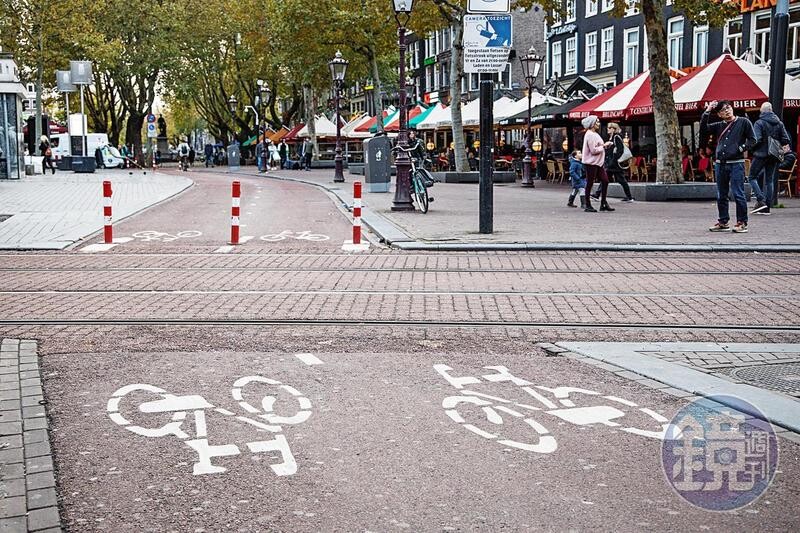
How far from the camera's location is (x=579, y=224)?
16109mm

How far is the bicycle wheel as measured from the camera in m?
18.7

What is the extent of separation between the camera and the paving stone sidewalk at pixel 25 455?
145 inches

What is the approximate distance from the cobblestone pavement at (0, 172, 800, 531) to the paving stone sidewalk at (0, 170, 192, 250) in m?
2.46

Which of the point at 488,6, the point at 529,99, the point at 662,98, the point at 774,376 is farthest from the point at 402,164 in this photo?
the point at 529,99

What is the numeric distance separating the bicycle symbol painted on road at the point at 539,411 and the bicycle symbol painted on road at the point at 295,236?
923 cm

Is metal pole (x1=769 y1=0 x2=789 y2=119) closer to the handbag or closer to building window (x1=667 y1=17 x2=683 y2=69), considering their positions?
the handbag

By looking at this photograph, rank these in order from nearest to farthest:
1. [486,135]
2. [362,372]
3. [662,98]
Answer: [362,372] → [486,135] → [662,98]

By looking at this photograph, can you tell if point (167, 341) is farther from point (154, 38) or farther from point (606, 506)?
point (154, 38)

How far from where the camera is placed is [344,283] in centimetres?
993

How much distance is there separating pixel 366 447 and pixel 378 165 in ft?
77.5

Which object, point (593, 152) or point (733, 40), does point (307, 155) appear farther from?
point (593, 152)

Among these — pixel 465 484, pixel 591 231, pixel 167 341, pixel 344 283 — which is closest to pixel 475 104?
pixel 591 231

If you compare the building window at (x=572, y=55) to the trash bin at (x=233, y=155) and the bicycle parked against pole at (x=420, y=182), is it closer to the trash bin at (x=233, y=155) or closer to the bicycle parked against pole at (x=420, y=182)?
the trash bin at (x=233, y=155)

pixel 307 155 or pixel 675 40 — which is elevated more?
pixel 675 40
